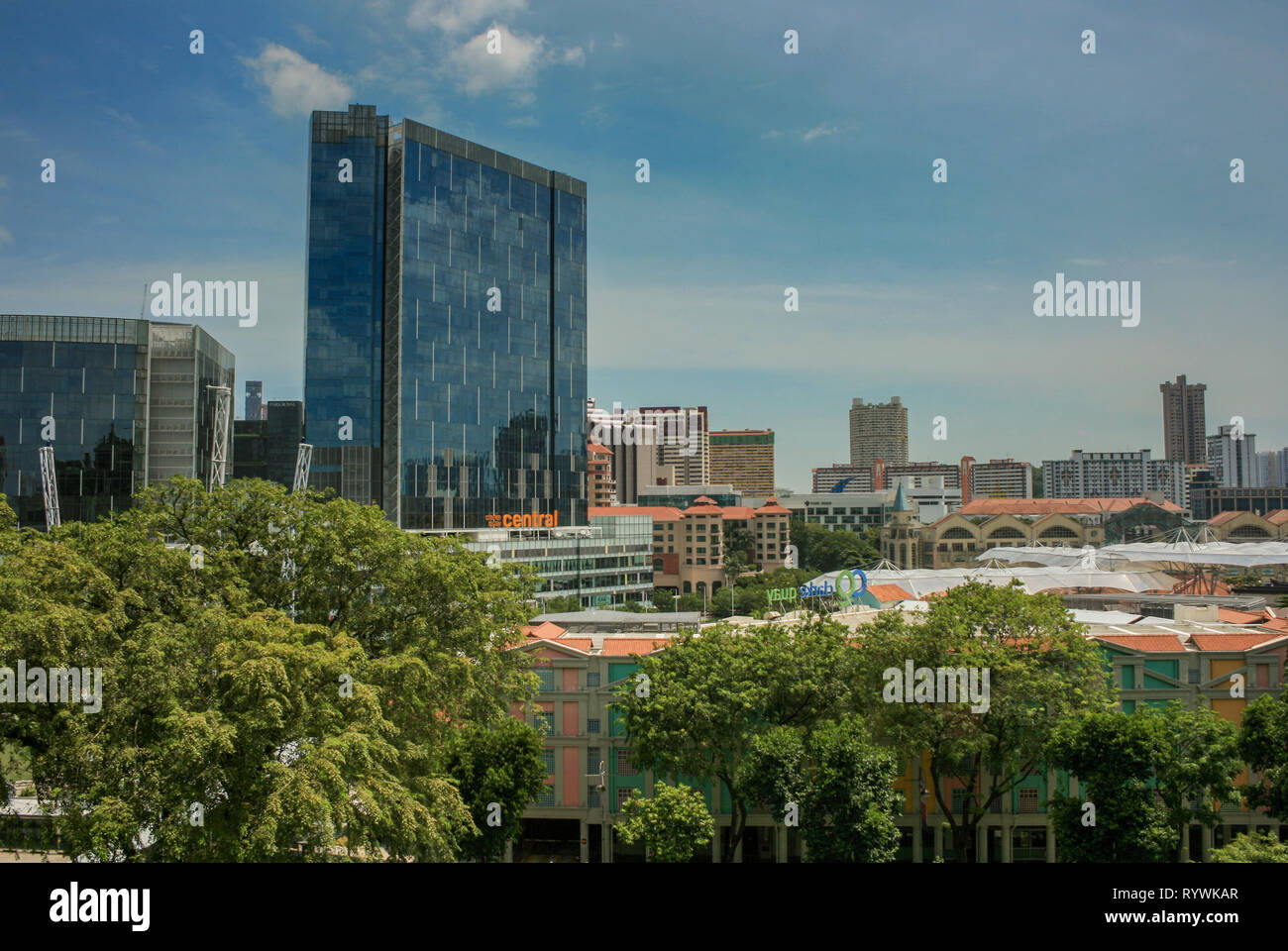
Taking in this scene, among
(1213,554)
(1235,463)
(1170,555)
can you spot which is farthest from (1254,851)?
(1235,463)

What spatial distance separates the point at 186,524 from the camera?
18.0 m

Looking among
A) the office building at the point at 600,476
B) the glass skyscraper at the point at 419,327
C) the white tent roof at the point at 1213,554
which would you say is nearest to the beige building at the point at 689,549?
the office building at the point at 600,476

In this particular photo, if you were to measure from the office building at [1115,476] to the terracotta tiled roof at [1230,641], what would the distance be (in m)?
146

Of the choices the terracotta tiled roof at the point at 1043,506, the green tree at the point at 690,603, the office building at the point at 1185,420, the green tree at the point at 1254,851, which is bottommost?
the green tree at the point at 690,603

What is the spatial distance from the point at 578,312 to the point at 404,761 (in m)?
73.5

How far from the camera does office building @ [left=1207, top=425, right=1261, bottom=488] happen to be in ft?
390

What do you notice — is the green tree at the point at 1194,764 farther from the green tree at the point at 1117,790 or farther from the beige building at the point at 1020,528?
the beige building at the point at 1020,528

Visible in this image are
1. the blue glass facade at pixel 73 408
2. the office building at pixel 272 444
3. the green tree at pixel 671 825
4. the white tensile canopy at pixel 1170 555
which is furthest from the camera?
the office building at pixel 272 444

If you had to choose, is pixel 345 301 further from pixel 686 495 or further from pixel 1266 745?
pixel 686 495

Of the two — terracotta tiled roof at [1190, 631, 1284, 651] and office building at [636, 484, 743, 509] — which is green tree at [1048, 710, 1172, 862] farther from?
office building at [636, 484, 743, 509]

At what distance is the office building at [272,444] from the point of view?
4023 inches

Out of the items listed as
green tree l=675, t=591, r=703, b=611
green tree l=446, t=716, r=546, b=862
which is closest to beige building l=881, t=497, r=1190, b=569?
green tree l=675, t=591, r=703, b=611

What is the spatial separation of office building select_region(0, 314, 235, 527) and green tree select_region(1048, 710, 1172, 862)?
56.9 metres
